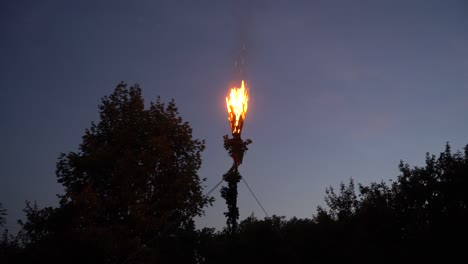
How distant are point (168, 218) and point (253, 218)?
150 ft

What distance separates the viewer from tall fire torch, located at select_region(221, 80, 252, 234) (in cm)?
1273

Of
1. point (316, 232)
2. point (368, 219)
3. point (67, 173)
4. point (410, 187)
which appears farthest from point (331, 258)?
point (67, 173)

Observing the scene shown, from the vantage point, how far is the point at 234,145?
13609 mm

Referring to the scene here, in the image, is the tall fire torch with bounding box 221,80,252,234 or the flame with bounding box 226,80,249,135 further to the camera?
the flame with bounding box 226,80,249,135

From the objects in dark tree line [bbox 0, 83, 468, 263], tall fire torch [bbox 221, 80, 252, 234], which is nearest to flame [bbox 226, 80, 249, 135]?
tall fire torch [bbox 221, 80, 252, 234]

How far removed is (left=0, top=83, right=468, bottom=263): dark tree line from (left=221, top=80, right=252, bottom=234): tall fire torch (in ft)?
33.9

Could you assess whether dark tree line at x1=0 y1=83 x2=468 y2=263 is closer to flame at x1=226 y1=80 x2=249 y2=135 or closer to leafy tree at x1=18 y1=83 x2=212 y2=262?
leafy tree at x1=18 y1=83 x2=212 y2=262

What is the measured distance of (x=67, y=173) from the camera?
26844 mm

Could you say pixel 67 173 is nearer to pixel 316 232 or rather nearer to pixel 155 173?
pixel 155 173

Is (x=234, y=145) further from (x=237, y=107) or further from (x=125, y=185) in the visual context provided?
(x=125, y=185)

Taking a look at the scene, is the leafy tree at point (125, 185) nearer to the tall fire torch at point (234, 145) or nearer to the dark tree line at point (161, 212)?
the dark tree line at point (161, 212)

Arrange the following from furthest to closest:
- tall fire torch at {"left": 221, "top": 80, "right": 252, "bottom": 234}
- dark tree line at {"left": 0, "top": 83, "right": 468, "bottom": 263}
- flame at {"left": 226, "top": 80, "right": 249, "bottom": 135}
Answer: dark tree line at {"left": 0, "top": 83, "right": 468, "bottom": 263}
flame at {"left": 226, "top": 80, "right": 249, "bottom": 135}
tall fire torch at {"left": 221, "top": 80, "right": 252, "bottom": 234}

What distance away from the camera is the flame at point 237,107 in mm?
14086

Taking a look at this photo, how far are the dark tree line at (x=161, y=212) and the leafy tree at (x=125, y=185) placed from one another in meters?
0.07
